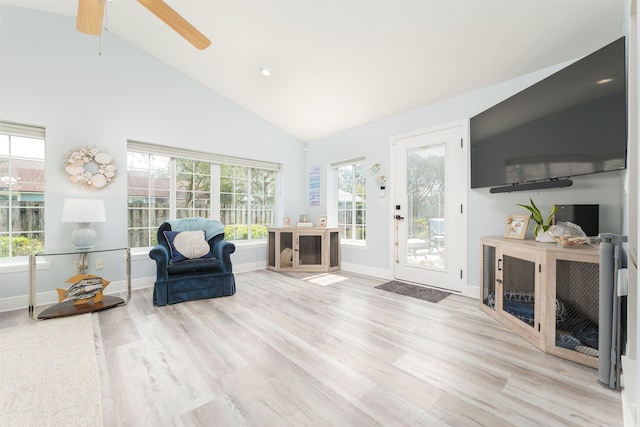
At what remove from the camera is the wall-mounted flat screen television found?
169 centimetres

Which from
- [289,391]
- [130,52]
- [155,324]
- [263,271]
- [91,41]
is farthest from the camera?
[263,271]

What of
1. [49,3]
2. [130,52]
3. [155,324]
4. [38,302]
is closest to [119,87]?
[130,52]

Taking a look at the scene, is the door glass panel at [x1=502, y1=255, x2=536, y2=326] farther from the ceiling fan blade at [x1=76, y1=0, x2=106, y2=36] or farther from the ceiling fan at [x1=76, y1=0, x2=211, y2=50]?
the ceiling fan blade at [x1=76, y1=0, x2=106, y2=36]

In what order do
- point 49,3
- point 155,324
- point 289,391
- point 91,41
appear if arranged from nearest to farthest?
point 289,391 < point 155,324 < point 49,3 < point 91,41

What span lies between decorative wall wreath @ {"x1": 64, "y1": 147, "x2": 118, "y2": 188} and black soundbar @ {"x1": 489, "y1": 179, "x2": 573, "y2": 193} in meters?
4.24

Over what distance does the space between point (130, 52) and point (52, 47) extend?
0.72m

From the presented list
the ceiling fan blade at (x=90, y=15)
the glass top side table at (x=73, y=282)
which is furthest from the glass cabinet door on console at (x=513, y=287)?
the glass top side table at (x=73, y=282)

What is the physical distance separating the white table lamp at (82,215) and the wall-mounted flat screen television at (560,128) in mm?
4001

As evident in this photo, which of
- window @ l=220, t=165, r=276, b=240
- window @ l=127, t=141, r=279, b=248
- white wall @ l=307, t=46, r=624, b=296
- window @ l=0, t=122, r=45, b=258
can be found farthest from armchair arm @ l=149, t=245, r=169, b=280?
white wall @ l=307, t=46, r=624, b=296

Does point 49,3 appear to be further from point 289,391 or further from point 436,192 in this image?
point 436,192

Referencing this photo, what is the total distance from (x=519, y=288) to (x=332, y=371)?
A: 5.50ft

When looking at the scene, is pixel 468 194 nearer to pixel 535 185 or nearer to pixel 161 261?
pixel 535 185

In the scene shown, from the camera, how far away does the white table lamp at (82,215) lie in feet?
8.48

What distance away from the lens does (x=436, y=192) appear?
3.30m
